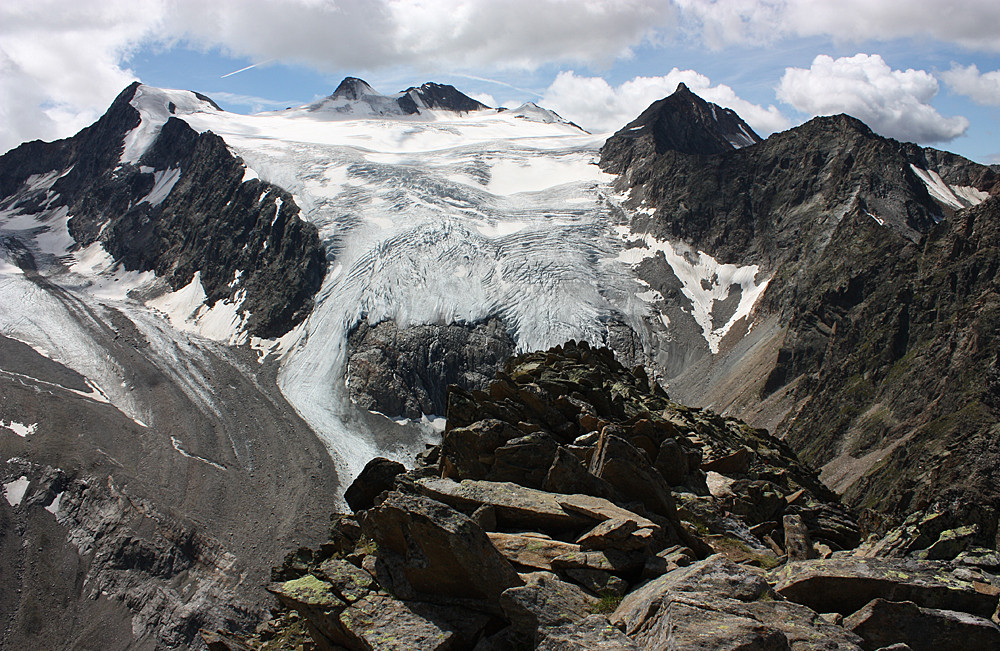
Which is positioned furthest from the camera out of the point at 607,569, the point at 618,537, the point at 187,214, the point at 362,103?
the point at 362,103

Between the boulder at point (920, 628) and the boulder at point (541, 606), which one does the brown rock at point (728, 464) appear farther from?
the boulder at point (920, 628)

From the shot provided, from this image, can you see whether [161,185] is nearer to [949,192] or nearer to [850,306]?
[850,306]

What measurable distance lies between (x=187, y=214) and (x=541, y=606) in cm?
11617

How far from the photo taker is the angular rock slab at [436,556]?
8.86 m

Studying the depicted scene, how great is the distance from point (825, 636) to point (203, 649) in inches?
1547

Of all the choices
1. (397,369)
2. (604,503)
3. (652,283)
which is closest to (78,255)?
(397,369)

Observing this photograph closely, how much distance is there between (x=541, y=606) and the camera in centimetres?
795

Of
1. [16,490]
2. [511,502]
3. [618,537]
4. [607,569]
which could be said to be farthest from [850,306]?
[607,569]

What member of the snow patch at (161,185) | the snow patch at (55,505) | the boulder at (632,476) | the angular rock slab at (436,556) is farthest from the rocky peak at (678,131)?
the angular rock slab at (436,556)

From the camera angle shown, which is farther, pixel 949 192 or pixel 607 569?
pixel 949 192

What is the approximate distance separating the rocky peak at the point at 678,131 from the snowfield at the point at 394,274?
707cm

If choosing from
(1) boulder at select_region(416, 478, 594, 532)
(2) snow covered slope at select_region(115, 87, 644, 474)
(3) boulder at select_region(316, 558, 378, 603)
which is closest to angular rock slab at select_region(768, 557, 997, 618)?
(1) boulder at select_region(416, 478, 594, 532)

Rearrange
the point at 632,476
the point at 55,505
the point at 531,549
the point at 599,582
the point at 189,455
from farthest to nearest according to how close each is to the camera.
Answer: the point at 189,455, the point at 55,505, the point at 632,476, the point at 531,549, the point at 599,582

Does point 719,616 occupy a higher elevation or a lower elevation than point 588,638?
higher
